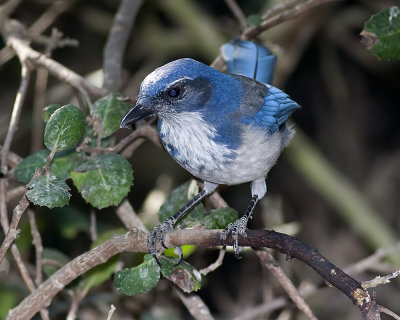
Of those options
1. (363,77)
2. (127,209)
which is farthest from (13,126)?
(363,77)

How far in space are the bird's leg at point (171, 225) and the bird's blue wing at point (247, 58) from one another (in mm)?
803

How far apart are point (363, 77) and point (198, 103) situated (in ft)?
11.3

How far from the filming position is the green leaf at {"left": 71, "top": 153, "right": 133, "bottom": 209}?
285cm

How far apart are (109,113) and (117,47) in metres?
1.10

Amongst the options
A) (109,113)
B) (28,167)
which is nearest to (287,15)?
(109,113)

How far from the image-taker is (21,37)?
410 cm

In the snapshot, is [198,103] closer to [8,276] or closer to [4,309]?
[4,309]

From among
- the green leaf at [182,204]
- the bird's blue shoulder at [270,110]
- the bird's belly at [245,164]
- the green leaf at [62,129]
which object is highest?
the green leaf at [62,129]

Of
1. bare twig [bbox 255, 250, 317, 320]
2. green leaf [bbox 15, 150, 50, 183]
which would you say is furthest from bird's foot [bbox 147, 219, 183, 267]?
green leaf [bbox 15, 150, 50, 183]

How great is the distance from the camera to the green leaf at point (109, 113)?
3.13m

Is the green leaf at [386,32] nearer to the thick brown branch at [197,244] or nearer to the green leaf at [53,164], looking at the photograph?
the thick brown branch at [197,244]

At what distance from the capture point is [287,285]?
9.78 feet

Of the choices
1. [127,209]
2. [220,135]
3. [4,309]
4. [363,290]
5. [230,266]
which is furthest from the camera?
[230,266]

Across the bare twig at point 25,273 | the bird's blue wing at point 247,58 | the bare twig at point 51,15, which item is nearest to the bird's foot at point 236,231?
the bare twig at point 25,273
